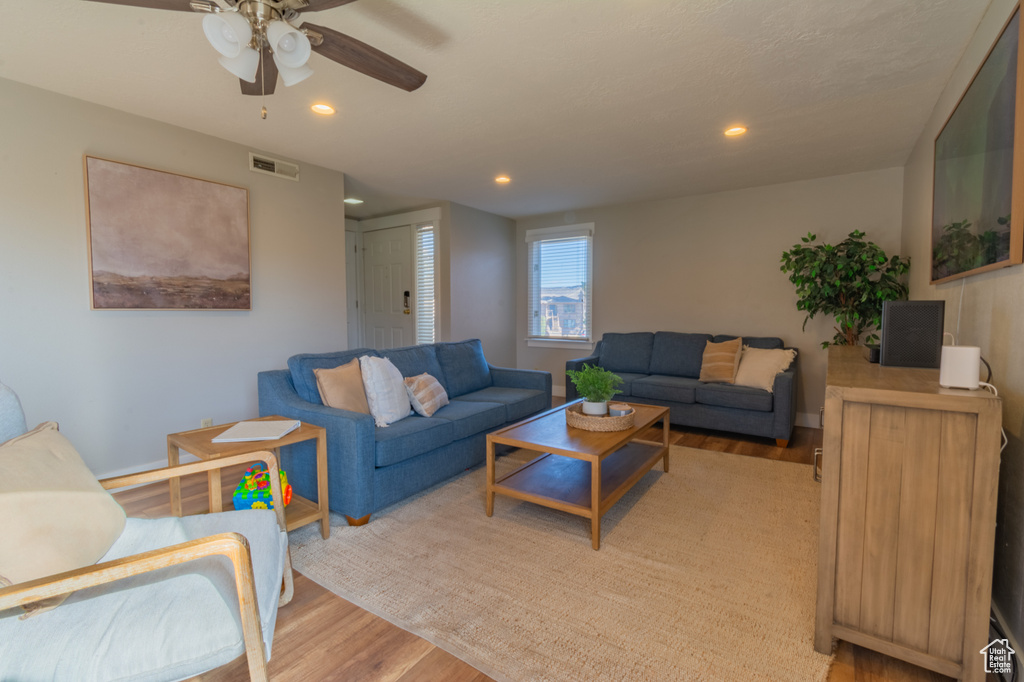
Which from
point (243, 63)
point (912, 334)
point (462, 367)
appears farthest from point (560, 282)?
point (243, 63)

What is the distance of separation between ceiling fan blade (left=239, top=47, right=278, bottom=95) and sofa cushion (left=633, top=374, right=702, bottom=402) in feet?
11.9

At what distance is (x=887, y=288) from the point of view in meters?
3.60

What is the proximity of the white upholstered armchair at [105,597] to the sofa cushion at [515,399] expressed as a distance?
87.8 inches

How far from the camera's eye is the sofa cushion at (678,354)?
15.1ft

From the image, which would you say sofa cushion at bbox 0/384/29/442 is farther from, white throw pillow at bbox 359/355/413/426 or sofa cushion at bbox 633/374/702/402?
sofa cushion at bbox 633/374/702/402

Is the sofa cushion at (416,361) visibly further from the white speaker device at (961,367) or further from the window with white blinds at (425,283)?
the white speaker device at (961,367)

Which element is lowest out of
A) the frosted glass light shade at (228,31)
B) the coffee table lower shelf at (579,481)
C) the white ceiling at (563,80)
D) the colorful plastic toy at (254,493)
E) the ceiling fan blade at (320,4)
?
the coffee table lower shelf at (579,481)

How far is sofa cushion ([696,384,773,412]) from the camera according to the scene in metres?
3.77

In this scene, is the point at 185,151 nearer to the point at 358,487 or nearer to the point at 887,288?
the point at 358,487

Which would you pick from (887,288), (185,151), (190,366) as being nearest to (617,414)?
(887,288)

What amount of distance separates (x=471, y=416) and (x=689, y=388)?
85.5 inches

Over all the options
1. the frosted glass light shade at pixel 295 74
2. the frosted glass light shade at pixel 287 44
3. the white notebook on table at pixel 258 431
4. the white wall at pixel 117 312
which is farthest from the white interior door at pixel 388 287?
the frosted glass light shade at pixel 287 44

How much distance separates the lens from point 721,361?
166 inches

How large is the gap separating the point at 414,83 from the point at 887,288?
383 cm
